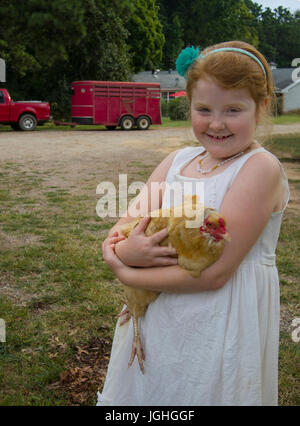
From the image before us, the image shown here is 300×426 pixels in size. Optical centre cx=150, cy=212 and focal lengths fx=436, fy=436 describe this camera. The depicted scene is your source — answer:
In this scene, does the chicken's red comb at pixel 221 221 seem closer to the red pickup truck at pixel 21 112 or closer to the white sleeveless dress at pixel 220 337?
the white sleeveless dress at pixel 220 337

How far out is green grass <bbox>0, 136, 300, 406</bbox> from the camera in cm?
244

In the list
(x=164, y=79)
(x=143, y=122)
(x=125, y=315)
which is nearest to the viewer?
(x=125, y=315)

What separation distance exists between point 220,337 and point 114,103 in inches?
718

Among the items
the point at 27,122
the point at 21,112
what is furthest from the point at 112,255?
the point at 27,122

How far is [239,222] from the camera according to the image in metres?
1.21

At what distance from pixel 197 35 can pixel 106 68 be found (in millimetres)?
28233

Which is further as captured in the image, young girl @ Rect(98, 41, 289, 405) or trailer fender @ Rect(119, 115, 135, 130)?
trailer fender @ Rect(119, 115, 135, 130)

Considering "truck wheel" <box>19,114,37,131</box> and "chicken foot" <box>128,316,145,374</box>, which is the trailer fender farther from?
"chicken foot" <box>128,316,145,374</box>

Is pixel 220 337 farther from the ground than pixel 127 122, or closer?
closer

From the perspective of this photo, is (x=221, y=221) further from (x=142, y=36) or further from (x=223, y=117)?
(x=142, y=36)

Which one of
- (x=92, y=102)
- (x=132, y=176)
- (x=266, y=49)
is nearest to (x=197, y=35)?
(x=266, y=49)

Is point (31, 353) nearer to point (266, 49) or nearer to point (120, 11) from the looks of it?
point (120, 11)

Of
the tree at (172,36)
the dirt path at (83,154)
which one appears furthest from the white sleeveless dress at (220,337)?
the tree at (172,36)

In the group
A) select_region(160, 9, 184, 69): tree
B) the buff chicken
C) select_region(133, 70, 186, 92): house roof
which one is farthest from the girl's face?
select_region(160, 9, 184, 69): tree
